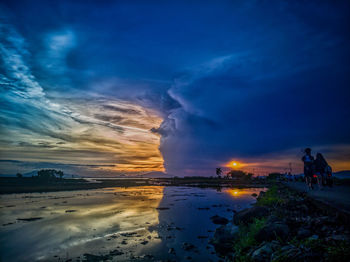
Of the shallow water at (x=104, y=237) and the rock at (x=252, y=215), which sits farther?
the rock at (x=252, y=215)

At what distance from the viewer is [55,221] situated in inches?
765

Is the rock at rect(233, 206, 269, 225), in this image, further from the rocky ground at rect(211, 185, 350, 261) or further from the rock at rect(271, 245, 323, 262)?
the rock at rect(271, 245, 323, 262)

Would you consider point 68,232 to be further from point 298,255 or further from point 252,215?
point 298,255

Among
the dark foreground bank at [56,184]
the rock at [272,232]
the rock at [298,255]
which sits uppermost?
the rock at [298,255]

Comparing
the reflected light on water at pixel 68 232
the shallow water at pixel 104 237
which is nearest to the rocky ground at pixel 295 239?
the shallow water at pixel 104 237

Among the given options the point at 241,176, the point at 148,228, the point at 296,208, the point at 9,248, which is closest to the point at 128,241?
the point at 148,228

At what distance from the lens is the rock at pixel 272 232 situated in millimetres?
7824

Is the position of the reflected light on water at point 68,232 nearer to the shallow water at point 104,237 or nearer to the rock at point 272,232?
the shallow water at point 104,237

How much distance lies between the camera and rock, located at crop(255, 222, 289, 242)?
782cm

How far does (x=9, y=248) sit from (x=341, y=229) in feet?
56.8

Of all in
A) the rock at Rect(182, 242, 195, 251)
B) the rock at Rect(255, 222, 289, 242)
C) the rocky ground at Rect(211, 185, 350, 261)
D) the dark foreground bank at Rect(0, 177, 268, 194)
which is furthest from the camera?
the dark foreground bank at Rect(0, 177, 268, 194)

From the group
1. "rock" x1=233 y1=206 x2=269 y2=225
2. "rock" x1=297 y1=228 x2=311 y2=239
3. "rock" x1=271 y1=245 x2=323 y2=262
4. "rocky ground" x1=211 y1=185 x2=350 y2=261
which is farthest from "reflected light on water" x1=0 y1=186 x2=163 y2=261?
"rock" x1=271 y1=245 x2=323 y2=262

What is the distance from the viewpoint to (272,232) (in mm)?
8133

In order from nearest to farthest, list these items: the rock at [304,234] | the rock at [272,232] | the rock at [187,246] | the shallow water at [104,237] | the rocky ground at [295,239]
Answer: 1. the rocky ground at [295,239]
2. the rock at [304,234]
3. the rock at [272,232]
4. the shallow water at [104,237]
5. the rock at [187,246]
